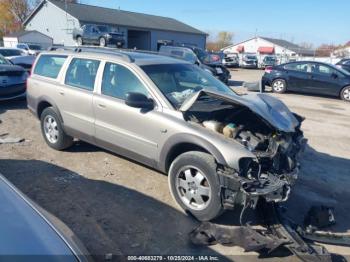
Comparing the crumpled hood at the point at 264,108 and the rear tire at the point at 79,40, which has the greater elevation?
the rear tire at the point at 79,40

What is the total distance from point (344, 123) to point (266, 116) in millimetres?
7045

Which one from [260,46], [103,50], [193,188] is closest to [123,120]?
[193,188]

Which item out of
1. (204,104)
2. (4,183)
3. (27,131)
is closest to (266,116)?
(204,104)

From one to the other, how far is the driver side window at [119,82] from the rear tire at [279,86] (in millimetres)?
12159

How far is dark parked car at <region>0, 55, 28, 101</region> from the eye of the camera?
928 centimetres

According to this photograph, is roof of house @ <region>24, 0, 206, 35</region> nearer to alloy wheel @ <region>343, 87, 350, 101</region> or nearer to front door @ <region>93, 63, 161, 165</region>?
alloy wheel @ <region>343, 87, 350, 101</region>

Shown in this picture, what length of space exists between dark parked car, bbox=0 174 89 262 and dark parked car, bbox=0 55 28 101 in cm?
782

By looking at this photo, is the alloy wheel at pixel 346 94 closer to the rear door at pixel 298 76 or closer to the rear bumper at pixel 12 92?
the rear door at pixel 298 76

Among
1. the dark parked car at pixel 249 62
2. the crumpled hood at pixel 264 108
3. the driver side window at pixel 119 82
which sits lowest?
the crumpled hood at pixel 264 108

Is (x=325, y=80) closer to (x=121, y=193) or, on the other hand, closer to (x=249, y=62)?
(x=121, y=193)

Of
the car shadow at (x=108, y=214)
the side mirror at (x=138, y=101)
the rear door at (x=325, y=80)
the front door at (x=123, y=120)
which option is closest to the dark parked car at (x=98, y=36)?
the rear door at (x=325, y=80)

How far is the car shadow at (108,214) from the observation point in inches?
138

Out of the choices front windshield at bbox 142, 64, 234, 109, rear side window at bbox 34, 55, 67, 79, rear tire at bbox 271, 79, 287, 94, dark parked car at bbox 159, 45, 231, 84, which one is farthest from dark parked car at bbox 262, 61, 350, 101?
rear side window at bbox 34, 55, 67, 79

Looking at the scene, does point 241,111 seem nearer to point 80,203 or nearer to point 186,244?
point 186,244
